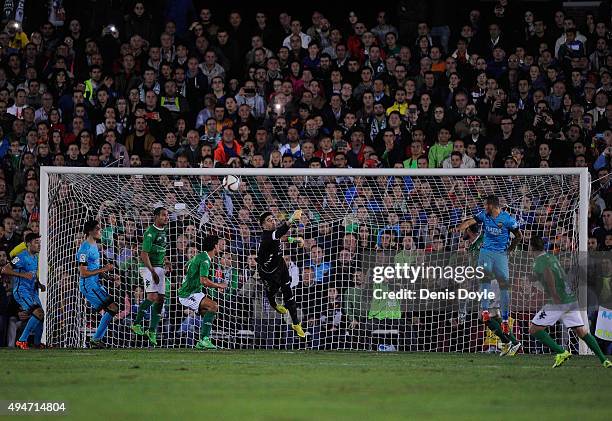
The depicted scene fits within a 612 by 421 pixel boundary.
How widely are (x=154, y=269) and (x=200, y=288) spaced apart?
0.64 metres

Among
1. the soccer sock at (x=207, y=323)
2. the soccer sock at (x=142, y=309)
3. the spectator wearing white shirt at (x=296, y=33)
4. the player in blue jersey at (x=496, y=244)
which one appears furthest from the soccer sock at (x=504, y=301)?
the spectator wearing white shirt at (x=296, y=33)

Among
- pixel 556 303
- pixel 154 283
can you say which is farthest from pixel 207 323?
pixel 556 303

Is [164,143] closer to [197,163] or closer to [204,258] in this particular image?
[197,163]

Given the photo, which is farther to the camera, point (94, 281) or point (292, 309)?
point (292, 309)

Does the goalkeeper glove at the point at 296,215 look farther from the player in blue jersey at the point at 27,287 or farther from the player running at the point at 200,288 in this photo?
the player in blue jersey at the point at 27,287

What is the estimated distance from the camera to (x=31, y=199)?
50.3 feet

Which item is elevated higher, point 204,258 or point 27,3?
point 27,3

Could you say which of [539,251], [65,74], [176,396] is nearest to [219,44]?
[65,74]

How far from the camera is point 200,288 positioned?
45.6ft

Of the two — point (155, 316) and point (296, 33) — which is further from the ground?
point (296, 33)

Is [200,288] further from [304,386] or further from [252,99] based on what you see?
[304,386]

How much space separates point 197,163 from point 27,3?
4.96m

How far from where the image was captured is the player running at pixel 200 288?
13797 mm

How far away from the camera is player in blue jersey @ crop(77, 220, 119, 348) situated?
13805 mm
